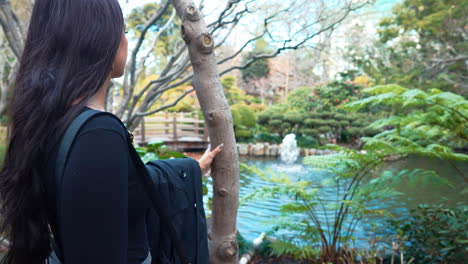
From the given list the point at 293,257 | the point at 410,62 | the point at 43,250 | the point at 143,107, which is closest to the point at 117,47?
the point at 43,250

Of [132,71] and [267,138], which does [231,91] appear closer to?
[267,138]

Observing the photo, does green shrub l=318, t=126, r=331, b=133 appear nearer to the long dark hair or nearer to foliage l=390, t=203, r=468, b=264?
foliage l=390, t=203, r=468, b=264

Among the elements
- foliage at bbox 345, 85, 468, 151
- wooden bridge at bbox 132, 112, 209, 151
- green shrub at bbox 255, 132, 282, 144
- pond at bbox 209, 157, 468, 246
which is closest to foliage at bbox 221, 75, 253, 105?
wooden bridge at bbox 132, 112, 209, 151

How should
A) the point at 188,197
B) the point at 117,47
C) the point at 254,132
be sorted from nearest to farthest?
the point at 117,47
the point at 188,197
the point at 254,132

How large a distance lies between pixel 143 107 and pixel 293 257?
198 cm

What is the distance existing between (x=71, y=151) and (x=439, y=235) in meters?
2.77

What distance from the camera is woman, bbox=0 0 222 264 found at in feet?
2.20

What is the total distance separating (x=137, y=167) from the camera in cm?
79

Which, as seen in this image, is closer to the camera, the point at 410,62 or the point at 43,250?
the point at 43,250

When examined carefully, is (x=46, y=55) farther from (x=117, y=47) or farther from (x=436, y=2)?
(x=436, y=2)

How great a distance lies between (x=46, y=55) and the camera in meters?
0.77

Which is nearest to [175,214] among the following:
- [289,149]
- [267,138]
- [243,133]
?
[289,149]

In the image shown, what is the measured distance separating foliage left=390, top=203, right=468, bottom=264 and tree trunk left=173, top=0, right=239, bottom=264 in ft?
6.19

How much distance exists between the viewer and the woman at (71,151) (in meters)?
0.67
